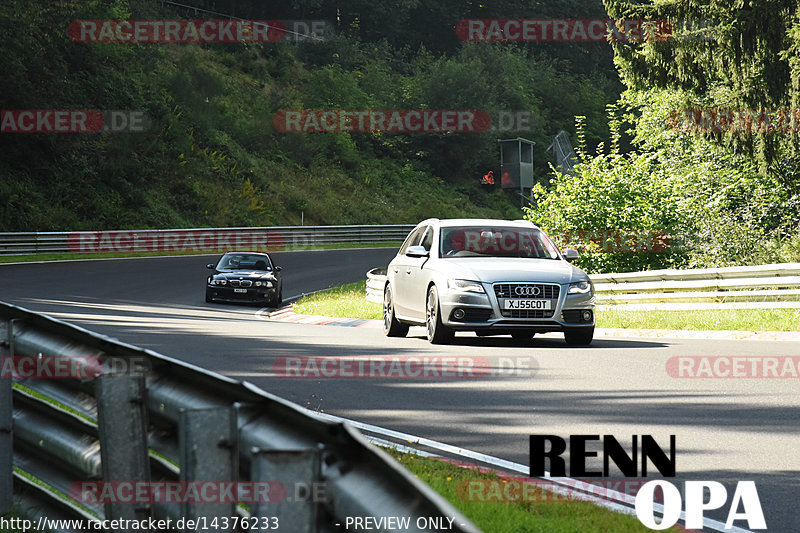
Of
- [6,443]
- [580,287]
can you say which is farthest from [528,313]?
[6,443]

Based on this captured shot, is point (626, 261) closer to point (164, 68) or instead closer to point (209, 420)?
point (209, 420)

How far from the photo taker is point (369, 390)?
10500 mm

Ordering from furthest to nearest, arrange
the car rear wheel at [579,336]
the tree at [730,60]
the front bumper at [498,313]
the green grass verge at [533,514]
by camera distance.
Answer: the tree at [730,60]
the car rear wheel at [579,336]
the front bumper at [498,313]
the green grass verge at [533,514]

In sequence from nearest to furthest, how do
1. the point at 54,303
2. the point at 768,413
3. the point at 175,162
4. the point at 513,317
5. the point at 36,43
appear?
the point at 768,413 → the point at 513,317 → the point at 54,303 → the point at 36,43 → the point at 175,162

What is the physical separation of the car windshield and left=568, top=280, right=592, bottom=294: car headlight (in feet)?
3.75

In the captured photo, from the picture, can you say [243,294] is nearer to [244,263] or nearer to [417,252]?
[244,263]

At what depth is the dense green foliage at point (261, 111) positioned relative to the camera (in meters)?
48.1

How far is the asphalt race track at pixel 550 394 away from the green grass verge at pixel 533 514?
0.61 metres

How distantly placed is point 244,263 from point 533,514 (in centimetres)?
2476

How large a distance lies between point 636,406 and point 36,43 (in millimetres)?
43181

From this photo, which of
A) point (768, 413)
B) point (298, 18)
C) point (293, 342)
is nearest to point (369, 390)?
point (768, 413)

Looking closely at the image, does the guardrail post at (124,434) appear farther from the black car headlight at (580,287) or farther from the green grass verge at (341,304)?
the green grass verge at (341,304)

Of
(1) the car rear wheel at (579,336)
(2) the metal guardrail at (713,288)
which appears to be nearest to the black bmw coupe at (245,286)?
(2) the metal guardrail at (713,288)

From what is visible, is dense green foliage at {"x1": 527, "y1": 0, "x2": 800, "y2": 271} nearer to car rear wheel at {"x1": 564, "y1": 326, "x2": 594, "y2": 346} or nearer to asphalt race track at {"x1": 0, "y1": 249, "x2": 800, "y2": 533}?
asphalt race track at {"x1": 0, "y1": 249, "x2": 800, "y2": 533}
